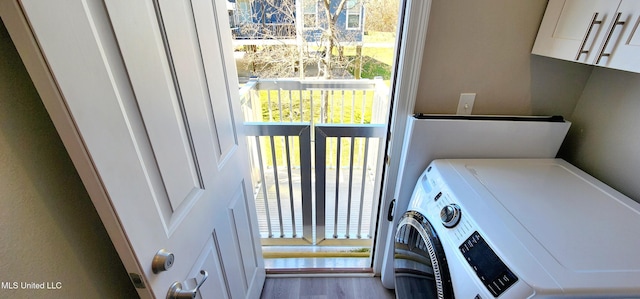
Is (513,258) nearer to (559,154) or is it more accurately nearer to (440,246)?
(440,246)

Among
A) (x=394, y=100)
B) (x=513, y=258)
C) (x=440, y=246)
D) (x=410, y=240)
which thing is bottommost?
(x=410, y=240)

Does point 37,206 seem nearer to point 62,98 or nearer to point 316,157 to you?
point 62,98

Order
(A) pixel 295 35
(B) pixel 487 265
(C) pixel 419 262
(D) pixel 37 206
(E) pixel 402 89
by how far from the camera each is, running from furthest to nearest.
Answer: (A) pixel 295 35 < (E) pixel 402 89 < (C) pixel 419 262 < (B) pixel 487 265 < (D) pixel 37 206

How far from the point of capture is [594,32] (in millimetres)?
792

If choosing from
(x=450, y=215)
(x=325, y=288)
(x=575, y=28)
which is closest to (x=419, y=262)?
(x=450, y=215)

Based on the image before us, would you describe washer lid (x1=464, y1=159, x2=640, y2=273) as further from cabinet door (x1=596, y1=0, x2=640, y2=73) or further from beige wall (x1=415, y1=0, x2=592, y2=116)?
cabinet door (x1=596, y1=0, x2=640, y2=73)

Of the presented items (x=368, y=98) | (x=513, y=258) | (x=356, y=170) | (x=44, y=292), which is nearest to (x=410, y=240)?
(x=513, y=258)

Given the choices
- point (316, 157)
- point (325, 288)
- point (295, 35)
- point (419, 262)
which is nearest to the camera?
point (419, 262)

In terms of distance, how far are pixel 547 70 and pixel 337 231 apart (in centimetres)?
152

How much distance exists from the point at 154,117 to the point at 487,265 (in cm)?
90

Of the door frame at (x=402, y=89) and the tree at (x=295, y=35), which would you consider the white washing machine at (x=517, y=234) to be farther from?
the tree at (x=295, y=35)

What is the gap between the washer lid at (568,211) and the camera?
65cm

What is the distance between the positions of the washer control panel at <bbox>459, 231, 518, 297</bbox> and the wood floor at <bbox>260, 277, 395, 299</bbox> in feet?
3.33

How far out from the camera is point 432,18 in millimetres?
979
